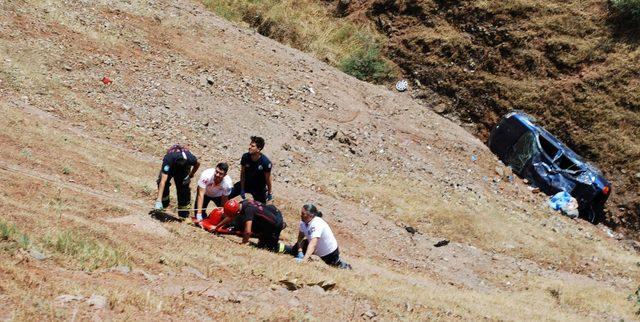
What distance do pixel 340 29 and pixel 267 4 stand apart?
2.62 meters

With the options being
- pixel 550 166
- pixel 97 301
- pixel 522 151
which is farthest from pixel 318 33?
pixel 97 301

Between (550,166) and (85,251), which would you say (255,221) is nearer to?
(85,251)

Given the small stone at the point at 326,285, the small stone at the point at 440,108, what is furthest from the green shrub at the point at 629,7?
the small stone at the point at 326,285

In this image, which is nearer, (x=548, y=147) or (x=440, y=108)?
(x=548, y=147)

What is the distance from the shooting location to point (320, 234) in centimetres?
984

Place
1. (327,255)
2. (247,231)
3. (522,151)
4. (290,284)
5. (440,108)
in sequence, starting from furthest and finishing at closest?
(440,108) → (522,151) → (327,255) → (247,231) → (290,284)

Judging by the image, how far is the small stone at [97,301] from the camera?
5.79 metres

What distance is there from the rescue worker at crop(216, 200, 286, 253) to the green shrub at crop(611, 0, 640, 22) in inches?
620

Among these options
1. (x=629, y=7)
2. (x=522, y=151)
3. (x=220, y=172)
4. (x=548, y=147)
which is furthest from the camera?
(x=629, y=7)

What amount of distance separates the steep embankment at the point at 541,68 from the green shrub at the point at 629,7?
0.26 m

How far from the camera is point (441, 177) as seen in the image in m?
17.0

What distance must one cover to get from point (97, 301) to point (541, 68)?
18.5m

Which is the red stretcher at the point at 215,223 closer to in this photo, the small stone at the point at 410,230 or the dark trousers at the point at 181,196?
the dark trousers at the point at 181,196

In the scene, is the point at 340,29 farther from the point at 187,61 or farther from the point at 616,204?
the point at 616,204
